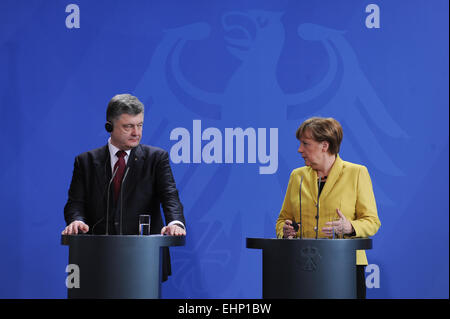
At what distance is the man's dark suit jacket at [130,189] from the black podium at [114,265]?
0.51m

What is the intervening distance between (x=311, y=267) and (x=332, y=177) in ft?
2.28

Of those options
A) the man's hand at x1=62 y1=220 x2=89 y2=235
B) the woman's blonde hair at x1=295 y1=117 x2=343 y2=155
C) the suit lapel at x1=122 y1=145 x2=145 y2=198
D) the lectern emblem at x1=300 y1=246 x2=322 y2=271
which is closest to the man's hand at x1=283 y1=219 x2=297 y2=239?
the lectern emblem at x1=300 y1=246 x2=322 y2=271

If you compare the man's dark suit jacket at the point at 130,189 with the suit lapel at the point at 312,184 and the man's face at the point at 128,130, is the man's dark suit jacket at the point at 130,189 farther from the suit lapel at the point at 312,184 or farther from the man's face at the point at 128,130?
the suit lapel at the point at 312,184

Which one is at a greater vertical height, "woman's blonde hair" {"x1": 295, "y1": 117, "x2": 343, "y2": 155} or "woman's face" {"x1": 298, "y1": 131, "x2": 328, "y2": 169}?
"woman's blonde hair" {"x1": 295, "y1": 117, "x2": 343, "y2": 155}

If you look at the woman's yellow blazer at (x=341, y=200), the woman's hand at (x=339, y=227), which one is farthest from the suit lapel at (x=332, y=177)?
the woman's hand at (x=339, y=227)

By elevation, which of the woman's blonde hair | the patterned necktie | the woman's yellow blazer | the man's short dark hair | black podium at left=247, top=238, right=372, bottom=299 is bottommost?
black podium at left=247, top=238, right=372, bottom=299

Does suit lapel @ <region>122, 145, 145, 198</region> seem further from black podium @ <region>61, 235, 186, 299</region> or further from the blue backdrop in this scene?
the blue backdrop

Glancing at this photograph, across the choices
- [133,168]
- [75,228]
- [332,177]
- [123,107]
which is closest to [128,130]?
[123,107]

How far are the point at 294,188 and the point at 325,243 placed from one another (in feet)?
2.20

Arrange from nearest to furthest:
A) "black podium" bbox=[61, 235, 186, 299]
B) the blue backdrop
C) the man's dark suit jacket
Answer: "black podium" bbox=[61, 235, 186, 299] → the man's dark suit jacket → the blue backdrop

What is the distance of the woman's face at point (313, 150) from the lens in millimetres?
3461

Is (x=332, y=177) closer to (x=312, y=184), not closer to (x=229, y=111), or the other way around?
(x=312, y=184)

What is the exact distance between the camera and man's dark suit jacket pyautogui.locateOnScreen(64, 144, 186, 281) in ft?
11.5

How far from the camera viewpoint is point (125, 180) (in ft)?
11.5
